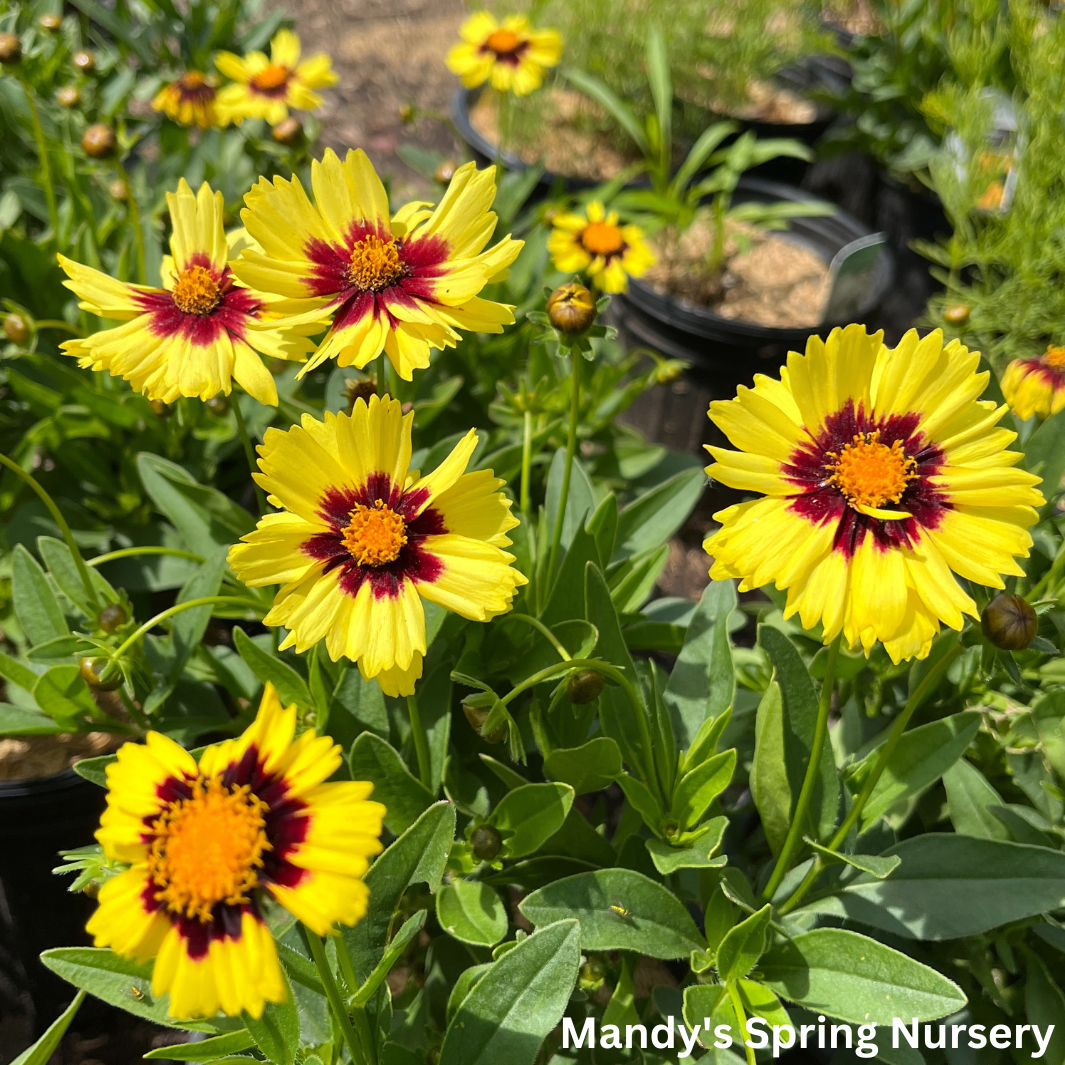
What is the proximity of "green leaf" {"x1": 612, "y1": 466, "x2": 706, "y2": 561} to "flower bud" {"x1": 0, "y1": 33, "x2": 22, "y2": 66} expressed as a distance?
106cm

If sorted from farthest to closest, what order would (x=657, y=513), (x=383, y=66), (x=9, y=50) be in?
(x=383, y=66), (x=657, y=513), (x=9, y=50)

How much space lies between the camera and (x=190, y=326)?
932mm

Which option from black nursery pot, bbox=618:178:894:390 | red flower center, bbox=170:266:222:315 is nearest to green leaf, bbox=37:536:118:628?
red flower center, bbox=170:266:222:315

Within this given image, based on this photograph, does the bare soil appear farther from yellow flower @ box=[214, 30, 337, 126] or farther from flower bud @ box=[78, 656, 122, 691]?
flower bud @ box=[78, 656, 122, 691]

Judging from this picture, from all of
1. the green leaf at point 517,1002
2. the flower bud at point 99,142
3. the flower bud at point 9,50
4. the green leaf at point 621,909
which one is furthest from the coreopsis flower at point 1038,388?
the flower bud at point 9,50

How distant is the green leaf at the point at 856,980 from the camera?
868 millimetres

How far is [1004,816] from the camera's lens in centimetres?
105

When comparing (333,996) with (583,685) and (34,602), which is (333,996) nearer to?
(583,685)

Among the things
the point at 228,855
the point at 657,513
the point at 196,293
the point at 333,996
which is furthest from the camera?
the point at 657,513

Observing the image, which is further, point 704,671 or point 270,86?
point 270,86

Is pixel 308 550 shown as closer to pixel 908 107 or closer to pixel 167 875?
pixel 167 875

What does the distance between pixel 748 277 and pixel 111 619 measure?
1.87 m

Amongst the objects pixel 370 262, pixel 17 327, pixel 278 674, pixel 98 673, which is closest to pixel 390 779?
pixel 278 674

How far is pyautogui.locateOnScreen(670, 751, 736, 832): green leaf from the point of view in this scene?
3.16 ft
